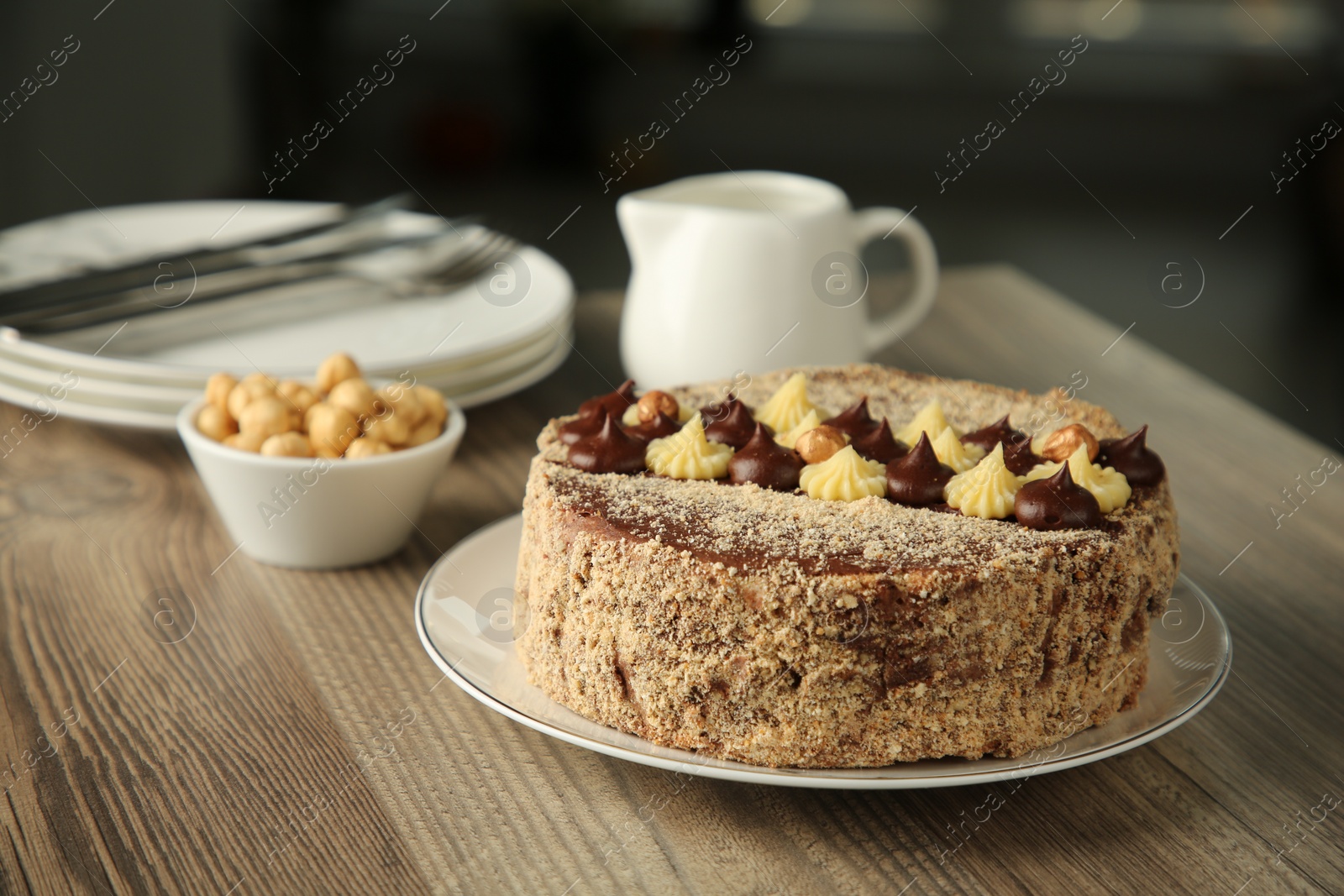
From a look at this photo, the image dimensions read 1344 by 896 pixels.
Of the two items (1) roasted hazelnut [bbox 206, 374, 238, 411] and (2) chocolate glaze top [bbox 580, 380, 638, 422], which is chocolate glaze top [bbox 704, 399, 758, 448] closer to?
(2) chocolate glaze top [bbox 580, 380, 638, 422]

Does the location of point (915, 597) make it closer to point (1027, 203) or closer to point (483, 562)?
point (483, 562)

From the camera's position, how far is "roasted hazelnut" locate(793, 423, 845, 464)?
1047mm

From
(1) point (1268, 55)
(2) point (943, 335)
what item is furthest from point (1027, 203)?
(2) point (943, 335)

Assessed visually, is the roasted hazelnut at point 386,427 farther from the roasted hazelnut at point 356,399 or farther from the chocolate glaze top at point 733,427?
the chocolate glaze top at point 733,427

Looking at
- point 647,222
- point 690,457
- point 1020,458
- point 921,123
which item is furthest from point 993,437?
point 921,123

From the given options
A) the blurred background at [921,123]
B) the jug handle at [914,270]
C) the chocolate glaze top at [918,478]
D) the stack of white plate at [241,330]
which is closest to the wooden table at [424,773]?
the stack of white plate at [241,330]

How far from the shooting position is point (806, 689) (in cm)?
86

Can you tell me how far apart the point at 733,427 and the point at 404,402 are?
0.36 meters

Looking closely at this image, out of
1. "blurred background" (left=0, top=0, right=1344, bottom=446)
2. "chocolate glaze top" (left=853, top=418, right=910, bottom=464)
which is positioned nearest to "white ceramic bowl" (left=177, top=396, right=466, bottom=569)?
"chocolate glaze top" (left=853, top=418, right=910, bottom=464)

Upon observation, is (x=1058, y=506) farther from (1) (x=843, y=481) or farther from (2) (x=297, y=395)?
(2) (x=297, y=395)

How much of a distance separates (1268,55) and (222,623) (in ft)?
12.3

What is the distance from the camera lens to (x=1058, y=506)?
0.94 meters

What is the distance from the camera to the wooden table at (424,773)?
84 cm

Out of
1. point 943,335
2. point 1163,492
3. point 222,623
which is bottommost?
point 943,335
